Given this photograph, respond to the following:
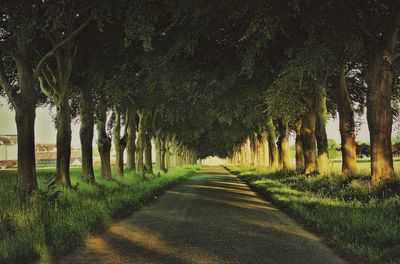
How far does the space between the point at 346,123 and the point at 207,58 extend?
665 cm

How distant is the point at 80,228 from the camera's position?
9.12 metres

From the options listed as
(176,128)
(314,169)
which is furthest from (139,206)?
(176,128)

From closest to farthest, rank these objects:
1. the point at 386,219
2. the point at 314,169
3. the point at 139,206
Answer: the point at 386,219, the point at 139,206, the point at 314,169

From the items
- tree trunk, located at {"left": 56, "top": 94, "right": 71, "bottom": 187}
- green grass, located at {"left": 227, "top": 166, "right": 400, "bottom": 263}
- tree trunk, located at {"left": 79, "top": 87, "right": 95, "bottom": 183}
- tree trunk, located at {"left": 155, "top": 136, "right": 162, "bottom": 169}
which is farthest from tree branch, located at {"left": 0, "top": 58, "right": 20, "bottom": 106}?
tree trunk, located at {"left": 155, "top": 136, "right": 162, "bottom": 169}

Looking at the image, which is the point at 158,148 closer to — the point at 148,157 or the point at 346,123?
the point at 148,157

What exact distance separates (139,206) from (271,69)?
9311mm

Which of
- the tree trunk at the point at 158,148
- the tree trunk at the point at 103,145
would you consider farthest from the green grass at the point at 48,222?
the tree trunk at the point at 158,148

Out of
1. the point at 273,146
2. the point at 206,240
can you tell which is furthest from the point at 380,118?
the point at 273,146

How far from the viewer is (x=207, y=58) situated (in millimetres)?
20812

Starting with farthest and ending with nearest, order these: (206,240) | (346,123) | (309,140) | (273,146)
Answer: (273,146)
(309,140)
(346,123)
(206,240)

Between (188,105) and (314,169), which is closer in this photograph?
(314,169)

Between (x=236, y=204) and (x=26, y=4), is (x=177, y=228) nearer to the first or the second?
(x=236, y=204)

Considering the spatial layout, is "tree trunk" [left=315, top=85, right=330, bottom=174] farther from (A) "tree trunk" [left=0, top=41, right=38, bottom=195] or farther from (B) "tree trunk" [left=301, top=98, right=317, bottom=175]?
(A) "tree trunk" [left=0, top=41, right=38, bottom=195]

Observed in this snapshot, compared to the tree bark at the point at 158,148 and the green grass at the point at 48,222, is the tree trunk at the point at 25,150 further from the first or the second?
the tree bark at the point at 158,148
